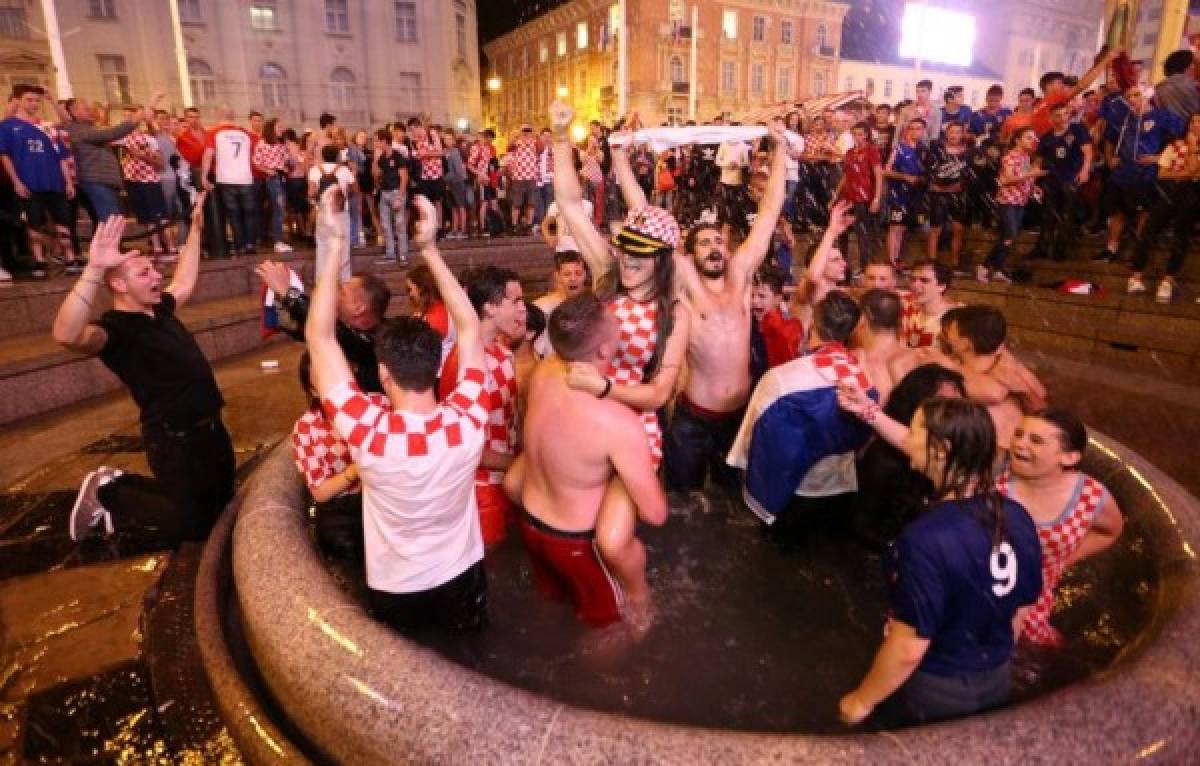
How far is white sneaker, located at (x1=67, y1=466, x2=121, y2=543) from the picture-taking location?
3.79 meters

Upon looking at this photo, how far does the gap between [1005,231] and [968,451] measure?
8884 millimetres

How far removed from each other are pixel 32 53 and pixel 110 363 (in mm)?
33768

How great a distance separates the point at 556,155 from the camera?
4.32 metres

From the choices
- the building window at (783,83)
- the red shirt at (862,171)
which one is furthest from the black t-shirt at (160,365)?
the building window at (783,83)

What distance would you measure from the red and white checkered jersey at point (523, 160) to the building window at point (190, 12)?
83.3 ft

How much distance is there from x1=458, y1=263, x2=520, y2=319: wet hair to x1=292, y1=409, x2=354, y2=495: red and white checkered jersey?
3.20 feet

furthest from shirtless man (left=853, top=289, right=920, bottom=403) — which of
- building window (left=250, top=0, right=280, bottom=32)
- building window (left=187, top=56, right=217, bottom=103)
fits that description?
building window (left=250, top=0, right=280, bottom=32)

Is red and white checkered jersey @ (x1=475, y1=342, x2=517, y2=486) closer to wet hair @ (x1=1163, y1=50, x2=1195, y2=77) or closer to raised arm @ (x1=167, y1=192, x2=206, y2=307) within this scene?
raised arm @ (x1=167, y1=192, x2=206, y2=307)

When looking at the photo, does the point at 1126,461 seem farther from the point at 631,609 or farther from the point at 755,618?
the point at 631,609

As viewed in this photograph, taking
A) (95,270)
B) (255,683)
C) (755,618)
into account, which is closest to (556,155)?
(95,270)

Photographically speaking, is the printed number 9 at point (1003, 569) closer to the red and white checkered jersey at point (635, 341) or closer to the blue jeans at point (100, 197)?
the red and white checkered jersey at point (635, 341)

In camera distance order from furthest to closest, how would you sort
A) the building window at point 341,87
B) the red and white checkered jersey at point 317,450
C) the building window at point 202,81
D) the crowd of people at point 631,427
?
the building window at point 341,87
the building window at point 202,81
the red and white checkered jersey at point 317,450
the crowd of people at point 631,427

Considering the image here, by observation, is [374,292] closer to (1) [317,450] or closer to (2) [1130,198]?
(1) [317,450]

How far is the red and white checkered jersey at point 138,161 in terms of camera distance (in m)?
9.18
